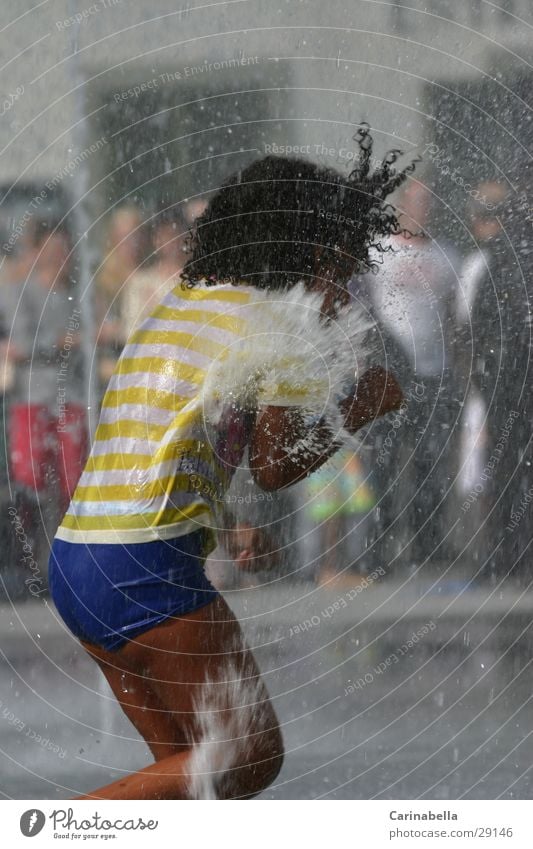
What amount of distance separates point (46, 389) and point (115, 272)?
0.18 m

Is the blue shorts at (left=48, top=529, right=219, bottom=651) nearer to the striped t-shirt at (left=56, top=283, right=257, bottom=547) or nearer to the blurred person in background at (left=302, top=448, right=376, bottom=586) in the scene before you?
the striped t-shirt at (left=56, top=283, right=257, bottom=547)

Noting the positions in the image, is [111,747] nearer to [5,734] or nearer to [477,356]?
[5,734]

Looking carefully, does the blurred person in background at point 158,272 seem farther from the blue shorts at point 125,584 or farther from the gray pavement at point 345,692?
the gray pavement at point 345,692

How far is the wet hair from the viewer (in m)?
1.43

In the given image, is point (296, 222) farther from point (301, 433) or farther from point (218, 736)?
point (218, 736)

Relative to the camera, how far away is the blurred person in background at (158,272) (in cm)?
145

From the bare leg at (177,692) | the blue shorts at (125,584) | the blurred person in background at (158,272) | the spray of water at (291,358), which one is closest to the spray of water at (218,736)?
the bare leg at (177,692)

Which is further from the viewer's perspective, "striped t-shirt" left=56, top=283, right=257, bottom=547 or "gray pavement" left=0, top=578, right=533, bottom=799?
"gray pavement" left=0, top=578, right=533, bottom=799

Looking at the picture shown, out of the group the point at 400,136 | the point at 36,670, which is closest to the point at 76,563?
the point at 36,670

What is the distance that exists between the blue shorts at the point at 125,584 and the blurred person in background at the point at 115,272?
214 millimetres
